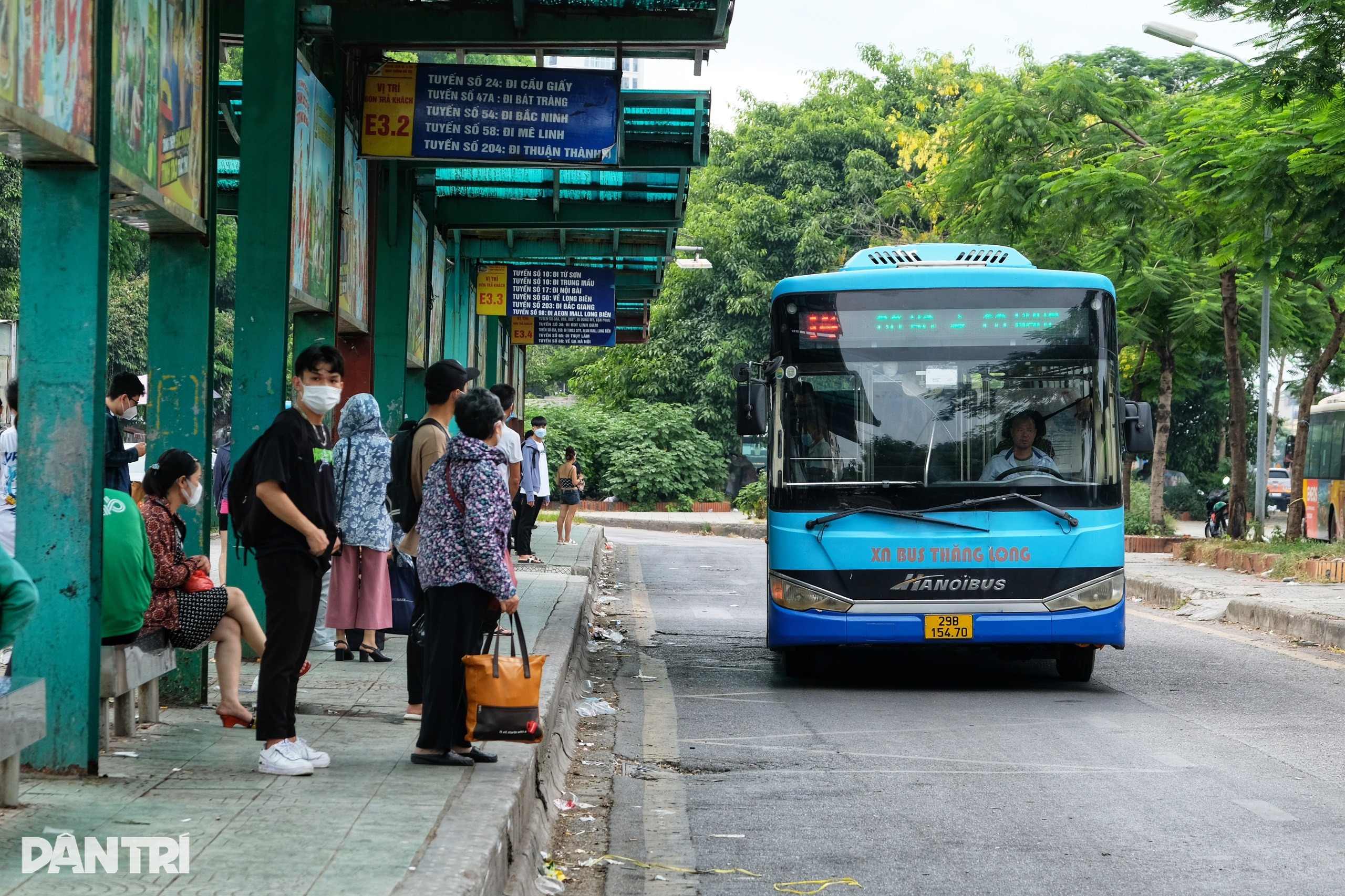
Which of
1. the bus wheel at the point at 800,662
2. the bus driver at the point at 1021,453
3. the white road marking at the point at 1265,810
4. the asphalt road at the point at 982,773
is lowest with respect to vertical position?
the asphalt road at the point at 982,773

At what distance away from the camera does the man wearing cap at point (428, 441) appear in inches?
276

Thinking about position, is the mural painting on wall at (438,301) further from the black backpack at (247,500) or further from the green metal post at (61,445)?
the green metal post at (61,445)

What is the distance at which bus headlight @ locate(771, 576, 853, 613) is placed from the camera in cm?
1032

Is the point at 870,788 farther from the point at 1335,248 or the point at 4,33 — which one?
the point at 1335,248

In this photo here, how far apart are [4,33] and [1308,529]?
1437 inches

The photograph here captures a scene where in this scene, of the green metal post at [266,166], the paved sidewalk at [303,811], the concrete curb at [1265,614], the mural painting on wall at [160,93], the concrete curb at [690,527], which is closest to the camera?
the paved sidewalk at [303,811]

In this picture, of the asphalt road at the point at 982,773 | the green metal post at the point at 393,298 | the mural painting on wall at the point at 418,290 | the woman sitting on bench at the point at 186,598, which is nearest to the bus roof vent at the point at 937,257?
the asphalt road at the point at 982,773

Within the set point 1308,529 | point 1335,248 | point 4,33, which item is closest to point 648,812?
point 4,33

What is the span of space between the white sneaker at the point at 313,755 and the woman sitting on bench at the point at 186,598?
840 millimetres

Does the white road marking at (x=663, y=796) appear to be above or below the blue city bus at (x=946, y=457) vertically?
below

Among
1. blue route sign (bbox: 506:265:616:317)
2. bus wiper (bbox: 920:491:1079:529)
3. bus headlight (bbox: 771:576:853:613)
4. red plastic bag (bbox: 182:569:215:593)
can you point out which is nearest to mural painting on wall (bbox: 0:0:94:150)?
red plastic bag (bbox: 182:569:215:593)

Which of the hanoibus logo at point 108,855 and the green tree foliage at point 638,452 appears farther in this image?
the green tree foliage at point 638,452

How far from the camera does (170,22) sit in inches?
285

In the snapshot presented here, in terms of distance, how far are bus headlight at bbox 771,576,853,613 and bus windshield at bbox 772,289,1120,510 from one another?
56 cm
